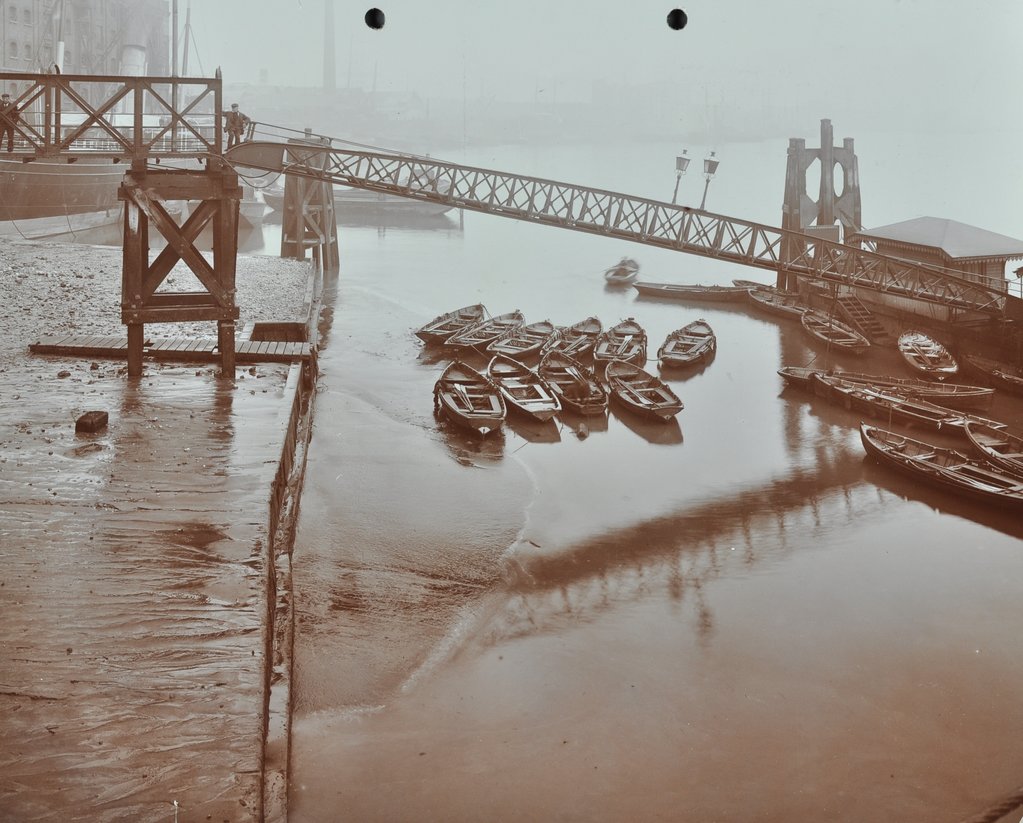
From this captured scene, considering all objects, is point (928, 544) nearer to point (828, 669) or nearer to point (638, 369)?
point (828, 669)

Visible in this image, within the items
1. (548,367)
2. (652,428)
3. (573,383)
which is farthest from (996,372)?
(548,367)

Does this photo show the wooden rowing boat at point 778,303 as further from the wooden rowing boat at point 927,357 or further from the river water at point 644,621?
the river water at point 644,621

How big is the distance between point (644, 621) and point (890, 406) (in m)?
13.4

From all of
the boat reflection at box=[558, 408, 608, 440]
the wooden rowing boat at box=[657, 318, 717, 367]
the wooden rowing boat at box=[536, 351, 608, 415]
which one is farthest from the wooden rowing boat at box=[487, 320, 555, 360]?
the boat reflection at box=[558, 408, 608, 440]

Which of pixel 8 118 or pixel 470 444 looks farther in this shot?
pixel 470 444

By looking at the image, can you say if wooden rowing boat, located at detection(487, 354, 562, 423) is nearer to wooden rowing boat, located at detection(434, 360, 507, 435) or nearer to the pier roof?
wooden rowing boat, located at detection(434, 360, 507, 435)

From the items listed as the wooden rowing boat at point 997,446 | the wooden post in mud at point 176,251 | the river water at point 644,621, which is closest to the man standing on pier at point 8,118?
the wooden post in mud at point 176,251

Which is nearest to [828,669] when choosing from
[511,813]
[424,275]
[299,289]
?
[511,813]

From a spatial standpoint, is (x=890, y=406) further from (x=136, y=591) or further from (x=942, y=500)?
(x=136, y=591)

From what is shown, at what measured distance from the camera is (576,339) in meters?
32.5

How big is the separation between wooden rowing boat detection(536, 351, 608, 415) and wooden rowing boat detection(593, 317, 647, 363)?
3.83 feet

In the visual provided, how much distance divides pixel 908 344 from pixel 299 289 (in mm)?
21002

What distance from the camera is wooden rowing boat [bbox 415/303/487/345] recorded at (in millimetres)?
32500

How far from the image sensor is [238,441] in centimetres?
1466
